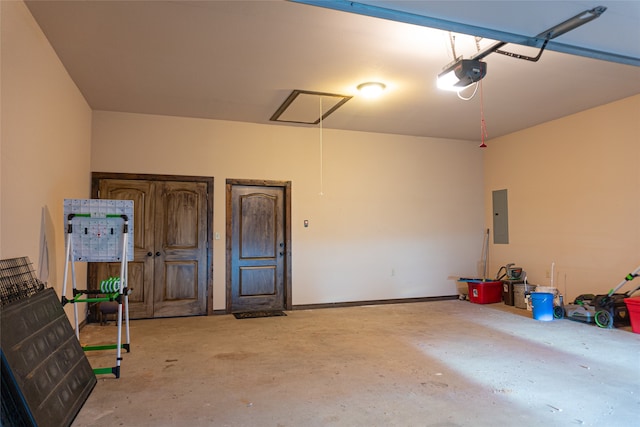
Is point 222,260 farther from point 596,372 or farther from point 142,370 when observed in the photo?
point 596,372

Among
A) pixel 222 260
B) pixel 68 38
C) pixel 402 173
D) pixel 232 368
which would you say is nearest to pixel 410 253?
pixel 402 173

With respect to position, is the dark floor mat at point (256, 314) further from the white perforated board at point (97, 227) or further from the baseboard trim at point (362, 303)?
the white perforated board at point (97, 227)

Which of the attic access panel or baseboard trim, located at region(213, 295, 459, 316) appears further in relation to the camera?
baseboard trim, located at region(213, 295, 459, 316)

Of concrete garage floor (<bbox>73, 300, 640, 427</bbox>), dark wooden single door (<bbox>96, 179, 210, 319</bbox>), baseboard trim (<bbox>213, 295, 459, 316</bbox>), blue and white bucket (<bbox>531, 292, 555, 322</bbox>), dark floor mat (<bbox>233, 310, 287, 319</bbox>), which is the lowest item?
concrete garage floor (<bbox>73, 300, 640, 427</bbox>)

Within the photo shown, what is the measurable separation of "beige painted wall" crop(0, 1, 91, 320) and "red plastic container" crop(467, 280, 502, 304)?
238 inches

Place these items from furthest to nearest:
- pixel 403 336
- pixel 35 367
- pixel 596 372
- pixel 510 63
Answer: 1. pixel 403 336
2. pixel 510 63
3. pixel 596 372
4. pixel 35 367

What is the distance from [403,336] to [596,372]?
Answer: 74.9 inches

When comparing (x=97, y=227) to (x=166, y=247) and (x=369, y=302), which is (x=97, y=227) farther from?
(x=369, y=302)

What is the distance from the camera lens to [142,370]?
361 centimetres

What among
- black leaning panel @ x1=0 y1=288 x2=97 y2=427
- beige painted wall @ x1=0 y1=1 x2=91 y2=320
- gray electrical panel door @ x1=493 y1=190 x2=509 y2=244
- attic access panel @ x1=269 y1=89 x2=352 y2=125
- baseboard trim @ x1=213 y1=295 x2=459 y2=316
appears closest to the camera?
black leaning panel @ x1=0 y1=288 x2=97 y2=427

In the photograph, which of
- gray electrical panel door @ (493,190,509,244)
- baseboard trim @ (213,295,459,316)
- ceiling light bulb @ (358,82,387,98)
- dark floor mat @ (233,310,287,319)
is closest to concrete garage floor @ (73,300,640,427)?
dark floor mat @ (233,310,287,319)

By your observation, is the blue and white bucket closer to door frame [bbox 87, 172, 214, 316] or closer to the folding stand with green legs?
door frame [bbox 87, 172, 214, 316]

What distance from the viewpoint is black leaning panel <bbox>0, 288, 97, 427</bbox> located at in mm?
2234

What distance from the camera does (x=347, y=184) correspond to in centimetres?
686
